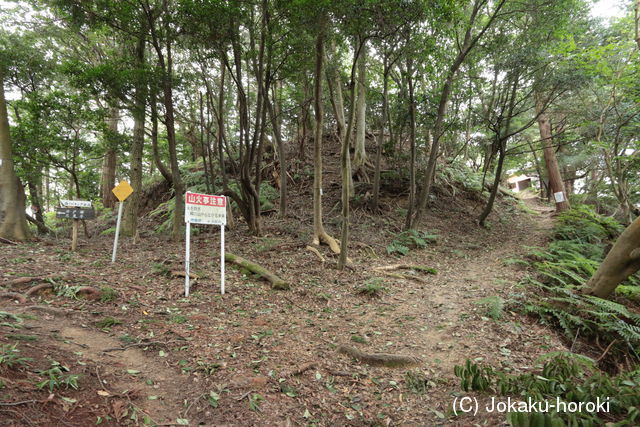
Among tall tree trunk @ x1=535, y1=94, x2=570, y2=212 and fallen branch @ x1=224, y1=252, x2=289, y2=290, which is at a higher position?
tall tree trunk @ x1=535, y1=94, x2=570, y2=212

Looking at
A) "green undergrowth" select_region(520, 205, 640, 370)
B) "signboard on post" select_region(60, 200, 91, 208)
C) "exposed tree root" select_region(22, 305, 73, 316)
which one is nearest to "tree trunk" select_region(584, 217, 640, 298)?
"green undergrowth" select_region(520, 205, 640, 370)

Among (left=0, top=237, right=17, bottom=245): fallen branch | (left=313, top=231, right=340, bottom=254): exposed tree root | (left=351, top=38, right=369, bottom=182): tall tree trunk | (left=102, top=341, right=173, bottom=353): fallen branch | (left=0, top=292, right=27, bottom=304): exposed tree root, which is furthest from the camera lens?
(left=351, top=38, right=369, bottom=182): tall tree trunk

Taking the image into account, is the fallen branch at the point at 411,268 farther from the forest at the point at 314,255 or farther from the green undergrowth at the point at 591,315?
the green undergrowth at the point at 591,315

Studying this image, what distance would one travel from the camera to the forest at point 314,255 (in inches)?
122

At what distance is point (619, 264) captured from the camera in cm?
486

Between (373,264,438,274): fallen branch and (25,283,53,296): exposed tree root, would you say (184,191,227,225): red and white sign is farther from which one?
(373,264,438,274): fallen branch

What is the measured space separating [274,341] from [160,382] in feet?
5.31

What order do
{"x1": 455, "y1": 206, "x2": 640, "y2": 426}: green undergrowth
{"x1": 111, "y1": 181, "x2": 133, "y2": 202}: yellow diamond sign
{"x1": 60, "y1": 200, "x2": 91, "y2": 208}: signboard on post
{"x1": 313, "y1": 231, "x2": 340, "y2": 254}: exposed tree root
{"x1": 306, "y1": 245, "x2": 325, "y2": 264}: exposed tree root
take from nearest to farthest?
{"x1": 455, "y1": 206, "x2": 640, "y2": 426}: green undergrowth → {"x1": 60, "y1": 200, "x2": 91, "y2": 208}: signboard on post → {"x1": 111, "y1": 181, "x2": 133, "y2": 202}: yellow diamond sign → {"x1": 306, "y1": 245, "x2": 325, "y2": 264}: exposed tree root → {"x1": 313, "y1": 231, "x2": 340, "y2": 254}: exposed tree root

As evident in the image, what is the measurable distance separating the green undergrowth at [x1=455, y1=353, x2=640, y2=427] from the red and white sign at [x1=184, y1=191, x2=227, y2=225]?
4996 mm

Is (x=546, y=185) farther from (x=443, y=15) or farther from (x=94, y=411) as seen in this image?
(x=94, y=411)

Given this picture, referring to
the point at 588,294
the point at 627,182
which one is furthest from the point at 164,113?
the point at 627,182

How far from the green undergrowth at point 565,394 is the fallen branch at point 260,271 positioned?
4169 mm

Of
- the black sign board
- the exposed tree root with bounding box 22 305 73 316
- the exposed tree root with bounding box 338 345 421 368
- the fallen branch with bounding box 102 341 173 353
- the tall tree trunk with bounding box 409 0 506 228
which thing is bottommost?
the exposed tree root with bounding box 338 345 421 368

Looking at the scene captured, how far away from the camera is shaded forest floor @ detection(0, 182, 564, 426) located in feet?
9.53
